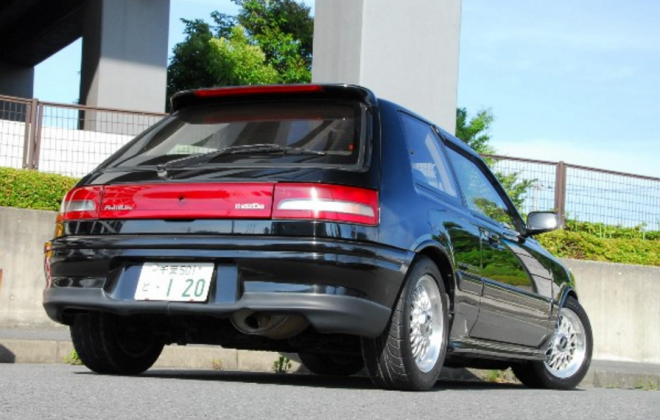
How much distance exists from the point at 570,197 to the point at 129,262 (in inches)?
400

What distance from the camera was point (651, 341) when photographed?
48.5 ft

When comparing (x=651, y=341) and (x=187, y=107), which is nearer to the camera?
(x=187, y=107)

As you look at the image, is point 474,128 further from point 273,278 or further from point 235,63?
point 273,278

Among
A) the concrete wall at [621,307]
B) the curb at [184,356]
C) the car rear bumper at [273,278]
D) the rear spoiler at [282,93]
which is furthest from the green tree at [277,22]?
the car rear bumper at [273,278]

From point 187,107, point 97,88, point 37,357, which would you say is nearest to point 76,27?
point 97,88

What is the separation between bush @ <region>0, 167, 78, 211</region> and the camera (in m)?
12.7

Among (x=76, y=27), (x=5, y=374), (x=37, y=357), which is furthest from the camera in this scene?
(x=76, y=27)

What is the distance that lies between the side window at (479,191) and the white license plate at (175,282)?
2040 mm

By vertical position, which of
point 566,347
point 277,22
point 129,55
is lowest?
point 566,347

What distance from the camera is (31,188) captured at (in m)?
12.8

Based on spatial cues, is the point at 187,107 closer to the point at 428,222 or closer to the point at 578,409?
the point at 428,222

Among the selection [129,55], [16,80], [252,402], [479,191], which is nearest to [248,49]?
[16,80]

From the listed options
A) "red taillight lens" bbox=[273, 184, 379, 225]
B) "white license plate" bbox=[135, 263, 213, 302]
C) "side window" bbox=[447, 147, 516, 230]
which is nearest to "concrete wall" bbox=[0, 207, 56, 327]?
"side window" bbox=[447, 147, 516, 230]

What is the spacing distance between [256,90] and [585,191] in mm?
9611
